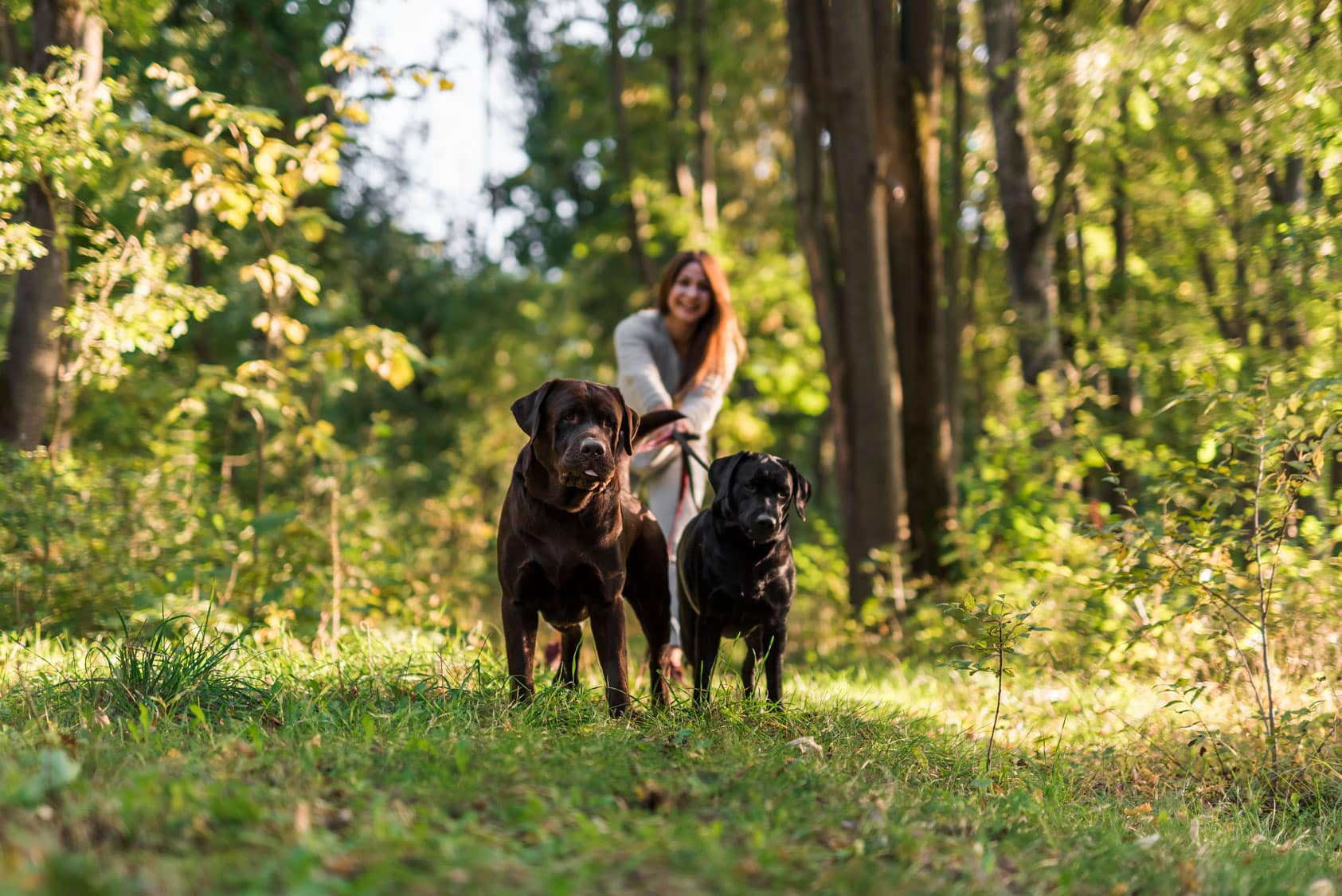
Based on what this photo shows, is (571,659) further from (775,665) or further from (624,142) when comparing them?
(624,142)

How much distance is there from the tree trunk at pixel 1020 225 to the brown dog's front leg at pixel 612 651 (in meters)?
7.86

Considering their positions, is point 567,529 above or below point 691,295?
below

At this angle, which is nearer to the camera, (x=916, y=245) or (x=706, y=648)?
(x=706, y=648)

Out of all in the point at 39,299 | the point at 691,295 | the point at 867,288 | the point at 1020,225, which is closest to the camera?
the point at 691,295

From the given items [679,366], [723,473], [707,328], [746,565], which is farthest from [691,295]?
[746,565]

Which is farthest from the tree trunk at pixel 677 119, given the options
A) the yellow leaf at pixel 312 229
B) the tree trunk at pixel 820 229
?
the yellow leaf at pixel 312 229

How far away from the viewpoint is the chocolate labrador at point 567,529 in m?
4.22

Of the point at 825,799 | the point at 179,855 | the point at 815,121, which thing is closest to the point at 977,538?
the point at 815,121

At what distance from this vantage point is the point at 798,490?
4973 mm

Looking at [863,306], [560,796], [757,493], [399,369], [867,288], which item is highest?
[867,288]

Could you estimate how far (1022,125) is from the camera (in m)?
11.3

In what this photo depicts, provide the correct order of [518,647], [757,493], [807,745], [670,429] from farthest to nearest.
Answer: [670,429] → [757,493] → [518,647] → [807,745]

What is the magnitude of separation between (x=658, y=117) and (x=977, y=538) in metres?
13.4

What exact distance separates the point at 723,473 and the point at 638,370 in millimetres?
1470
